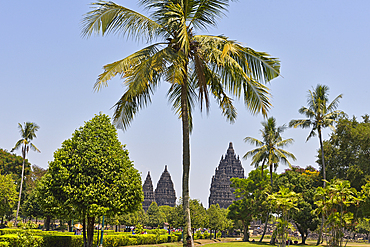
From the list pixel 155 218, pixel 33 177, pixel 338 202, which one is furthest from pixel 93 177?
pixel 155 218

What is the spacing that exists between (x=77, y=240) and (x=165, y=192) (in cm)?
9870

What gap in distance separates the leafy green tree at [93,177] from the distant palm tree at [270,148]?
25100mm

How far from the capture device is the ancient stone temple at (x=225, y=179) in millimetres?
106312

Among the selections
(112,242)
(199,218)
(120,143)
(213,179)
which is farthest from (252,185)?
(213,179)

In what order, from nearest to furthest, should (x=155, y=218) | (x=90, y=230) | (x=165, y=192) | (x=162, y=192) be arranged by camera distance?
(x=90, y=230), (x=155, y=218), (x=162, y=192), (x=165, y=192)

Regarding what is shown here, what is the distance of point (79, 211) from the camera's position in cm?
1407

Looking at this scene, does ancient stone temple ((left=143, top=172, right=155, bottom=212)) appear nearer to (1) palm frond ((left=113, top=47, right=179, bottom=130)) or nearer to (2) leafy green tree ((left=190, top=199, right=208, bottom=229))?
(2) leafy green tree ((left=190, top=199, right=208, bottom=229))

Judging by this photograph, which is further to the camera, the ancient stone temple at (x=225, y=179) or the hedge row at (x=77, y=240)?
the ancient stone temple at (x=225, y=179)

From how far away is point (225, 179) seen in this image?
10894cm

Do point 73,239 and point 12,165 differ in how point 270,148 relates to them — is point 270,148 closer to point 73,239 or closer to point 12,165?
point 73,239

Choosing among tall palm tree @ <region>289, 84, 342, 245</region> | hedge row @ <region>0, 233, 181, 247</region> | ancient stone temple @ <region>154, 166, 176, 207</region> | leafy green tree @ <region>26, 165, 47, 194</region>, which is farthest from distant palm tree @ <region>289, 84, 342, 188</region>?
ancient stone temple @ <region>154, 166, 176, 207</region>

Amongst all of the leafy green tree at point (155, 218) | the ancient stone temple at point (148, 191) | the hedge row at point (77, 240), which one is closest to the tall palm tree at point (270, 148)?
the hedge row at point (77, 240)

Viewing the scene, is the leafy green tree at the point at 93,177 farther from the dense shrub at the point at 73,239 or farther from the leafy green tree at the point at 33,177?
the leafy green tree at the point at 33,177

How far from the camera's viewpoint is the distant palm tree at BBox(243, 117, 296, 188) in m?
37.8
